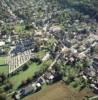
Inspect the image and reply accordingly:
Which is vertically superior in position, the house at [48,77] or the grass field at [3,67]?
the grass field at [3,67]

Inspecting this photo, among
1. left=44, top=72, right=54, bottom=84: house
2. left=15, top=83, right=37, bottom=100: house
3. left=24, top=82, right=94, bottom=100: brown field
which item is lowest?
left=24, top=82, right=94, bottom=100: brown field

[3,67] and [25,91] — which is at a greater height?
[3,67]

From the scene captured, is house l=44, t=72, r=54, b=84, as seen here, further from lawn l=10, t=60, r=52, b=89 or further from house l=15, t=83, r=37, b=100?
house l=15, t=83, r=37, b=100

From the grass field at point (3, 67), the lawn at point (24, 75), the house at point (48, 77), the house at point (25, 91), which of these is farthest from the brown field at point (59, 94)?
the grass field at point (3, 67)

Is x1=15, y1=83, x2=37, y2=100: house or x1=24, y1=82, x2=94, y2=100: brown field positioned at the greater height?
x1=15, y1=83, x2=37, y2=100: house

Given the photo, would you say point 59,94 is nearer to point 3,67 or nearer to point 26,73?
A: point 26,73

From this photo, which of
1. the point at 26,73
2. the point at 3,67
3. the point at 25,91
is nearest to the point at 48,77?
the point at 26,73

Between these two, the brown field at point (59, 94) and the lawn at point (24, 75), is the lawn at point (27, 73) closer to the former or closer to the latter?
the lawn at point (24, 75)

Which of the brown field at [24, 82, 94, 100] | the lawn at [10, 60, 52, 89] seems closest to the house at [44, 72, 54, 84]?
the brown field at [24, 82, 94, 100]
